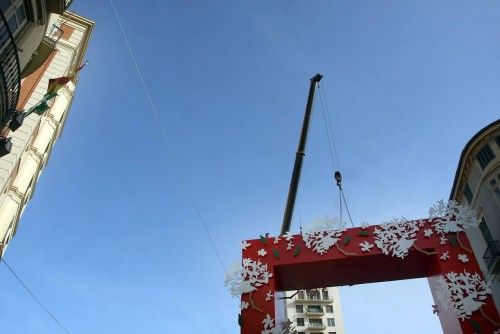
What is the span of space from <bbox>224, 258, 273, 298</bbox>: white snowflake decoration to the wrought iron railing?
52.6 ft

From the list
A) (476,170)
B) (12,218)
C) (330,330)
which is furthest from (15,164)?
(330,330)

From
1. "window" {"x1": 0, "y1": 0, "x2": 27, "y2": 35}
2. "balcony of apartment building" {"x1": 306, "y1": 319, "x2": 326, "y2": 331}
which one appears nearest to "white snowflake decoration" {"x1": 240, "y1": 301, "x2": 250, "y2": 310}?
"window" {"x1": 0, "y1": 0, "x2": 27, "y2": 35}

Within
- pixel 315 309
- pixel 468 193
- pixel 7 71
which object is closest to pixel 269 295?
pixel 7 71

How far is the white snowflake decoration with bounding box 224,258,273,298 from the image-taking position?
14.2 meters

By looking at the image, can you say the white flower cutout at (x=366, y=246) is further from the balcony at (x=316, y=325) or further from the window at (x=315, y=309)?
the window at (x=315, y=309)

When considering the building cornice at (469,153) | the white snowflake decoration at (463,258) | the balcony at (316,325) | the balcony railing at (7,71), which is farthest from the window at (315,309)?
the balcony railing at (7,71)

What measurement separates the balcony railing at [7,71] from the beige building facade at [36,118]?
4.90 metres

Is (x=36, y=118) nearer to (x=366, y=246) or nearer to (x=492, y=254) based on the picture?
(x=366, y=246)

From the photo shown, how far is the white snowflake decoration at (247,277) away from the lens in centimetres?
1418

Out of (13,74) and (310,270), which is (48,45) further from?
(310,270)

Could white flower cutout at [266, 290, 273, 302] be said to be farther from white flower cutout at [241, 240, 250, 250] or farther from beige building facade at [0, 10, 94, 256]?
beige building facade at [0, 10, 94, 256]

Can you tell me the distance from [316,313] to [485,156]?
174ft

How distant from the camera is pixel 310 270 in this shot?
1491 cm

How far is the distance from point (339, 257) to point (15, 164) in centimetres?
1898
